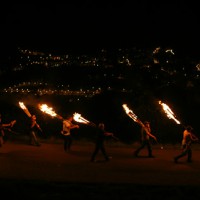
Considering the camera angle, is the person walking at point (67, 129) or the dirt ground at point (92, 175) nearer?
the dirt ground at point (92, 175)

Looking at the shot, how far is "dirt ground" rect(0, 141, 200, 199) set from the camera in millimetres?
14453

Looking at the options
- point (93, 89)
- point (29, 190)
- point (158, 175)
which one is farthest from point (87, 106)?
point (29, 190)

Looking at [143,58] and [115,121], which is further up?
[143,58]

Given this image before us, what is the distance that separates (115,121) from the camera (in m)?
33.1

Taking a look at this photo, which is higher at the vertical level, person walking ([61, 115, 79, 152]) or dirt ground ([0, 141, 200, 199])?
person walking ([61, 115, 79, 152])

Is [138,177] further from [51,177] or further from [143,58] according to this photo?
[143,58]

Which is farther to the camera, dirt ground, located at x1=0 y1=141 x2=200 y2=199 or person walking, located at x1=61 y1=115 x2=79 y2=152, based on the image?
person walking, located at x1=61 y1=115 x2=79 y2=152

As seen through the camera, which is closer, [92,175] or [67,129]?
[92,175]

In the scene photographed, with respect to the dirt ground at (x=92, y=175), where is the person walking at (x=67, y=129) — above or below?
above

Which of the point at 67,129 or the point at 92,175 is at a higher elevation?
the point at 67,129

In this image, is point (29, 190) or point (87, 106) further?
point (87, 106)

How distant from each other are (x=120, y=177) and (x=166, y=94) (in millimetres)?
16289

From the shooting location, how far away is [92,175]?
1781cm

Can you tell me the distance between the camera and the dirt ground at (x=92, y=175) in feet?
47.4
